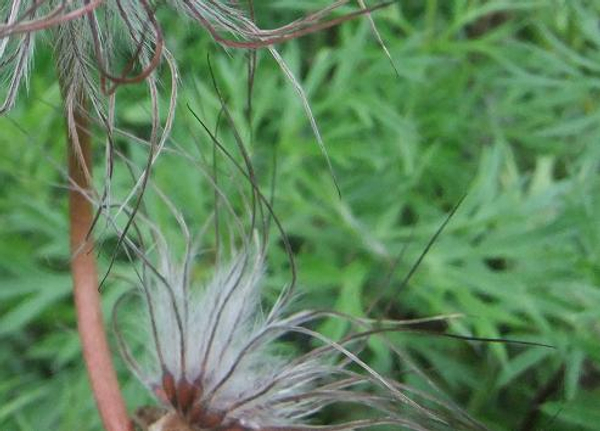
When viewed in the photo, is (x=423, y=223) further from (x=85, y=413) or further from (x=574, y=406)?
(x=85, y=413)

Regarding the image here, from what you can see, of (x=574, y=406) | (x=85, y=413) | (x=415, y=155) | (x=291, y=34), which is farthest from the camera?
(x=415, y=155)

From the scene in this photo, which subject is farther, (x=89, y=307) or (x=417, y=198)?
(x=417, y=198)

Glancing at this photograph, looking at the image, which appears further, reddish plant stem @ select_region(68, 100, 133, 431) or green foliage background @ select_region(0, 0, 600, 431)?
green foliage background @ select_region(0, 0, 600, 431)

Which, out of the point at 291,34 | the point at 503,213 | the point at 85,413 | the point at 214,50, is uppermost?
the point at 291,34

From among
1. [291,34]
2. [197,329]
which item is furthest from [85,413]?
[291,34]
